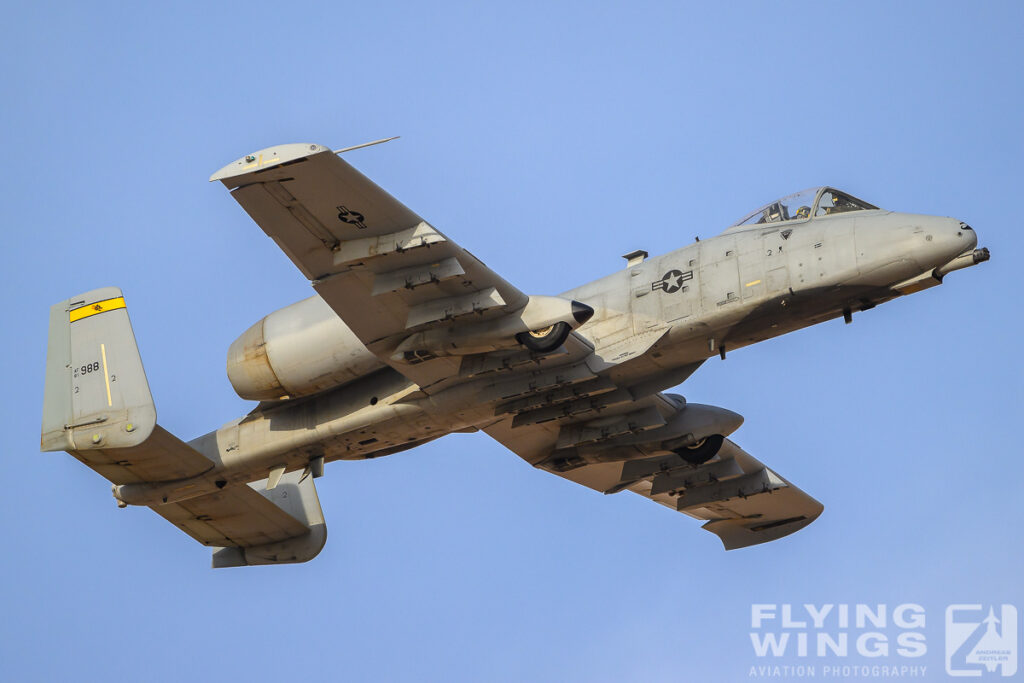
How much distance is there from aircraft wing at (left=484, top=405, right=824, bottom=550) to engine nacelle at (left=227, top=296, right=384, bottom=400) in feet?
12.2

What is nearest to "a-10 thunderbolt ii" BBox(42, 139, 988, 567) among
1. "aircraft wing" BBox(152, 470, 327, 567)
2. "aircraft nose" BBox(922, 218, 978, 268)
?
"aircraft nose" BBox(922, 218, 978, 268)

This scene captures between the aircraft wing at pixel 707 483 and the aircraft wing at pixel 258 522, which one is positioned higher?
the aircraft wing at pixel 707 483

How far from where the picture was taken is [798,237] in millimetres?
22859

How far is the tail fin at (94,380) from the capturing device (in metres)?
24.2

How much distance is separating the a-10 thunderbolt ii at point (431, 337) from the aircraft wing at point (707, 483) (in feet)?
0.93

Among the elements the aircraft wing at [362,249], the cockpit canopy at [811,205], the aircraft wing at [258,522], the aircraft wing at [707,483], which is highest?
the cockpit canopy at [811,205]

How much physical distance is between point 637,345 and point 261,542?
10.3m

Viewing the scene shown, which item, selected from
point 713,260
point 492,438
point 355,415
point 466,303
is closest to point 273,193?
point 466,303

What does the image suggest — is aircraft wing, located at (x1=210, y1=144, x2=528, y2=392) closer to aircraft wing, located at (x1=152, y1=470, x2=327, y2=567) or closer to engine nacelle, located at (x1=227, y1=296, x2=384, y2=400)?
engine nacelle, located at (x1=227, y1=296, x2=384, y2=400)

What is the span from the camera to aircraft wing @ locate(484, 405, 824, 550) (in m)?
27.7

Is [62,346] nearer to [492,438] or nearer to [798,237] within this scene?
[492,438]

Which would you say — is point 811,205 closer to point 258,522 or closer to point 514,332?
point 514,332

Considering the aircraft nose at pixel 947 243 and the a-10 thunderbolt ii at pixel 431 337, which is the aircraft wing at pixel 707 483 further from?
the aircraft nose at pixel 947 243

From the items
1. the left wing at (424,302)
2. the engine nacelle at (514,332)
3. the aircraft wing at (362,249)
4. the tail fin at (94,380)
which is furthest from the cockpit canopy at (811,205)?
the tail fin at (94,380)
